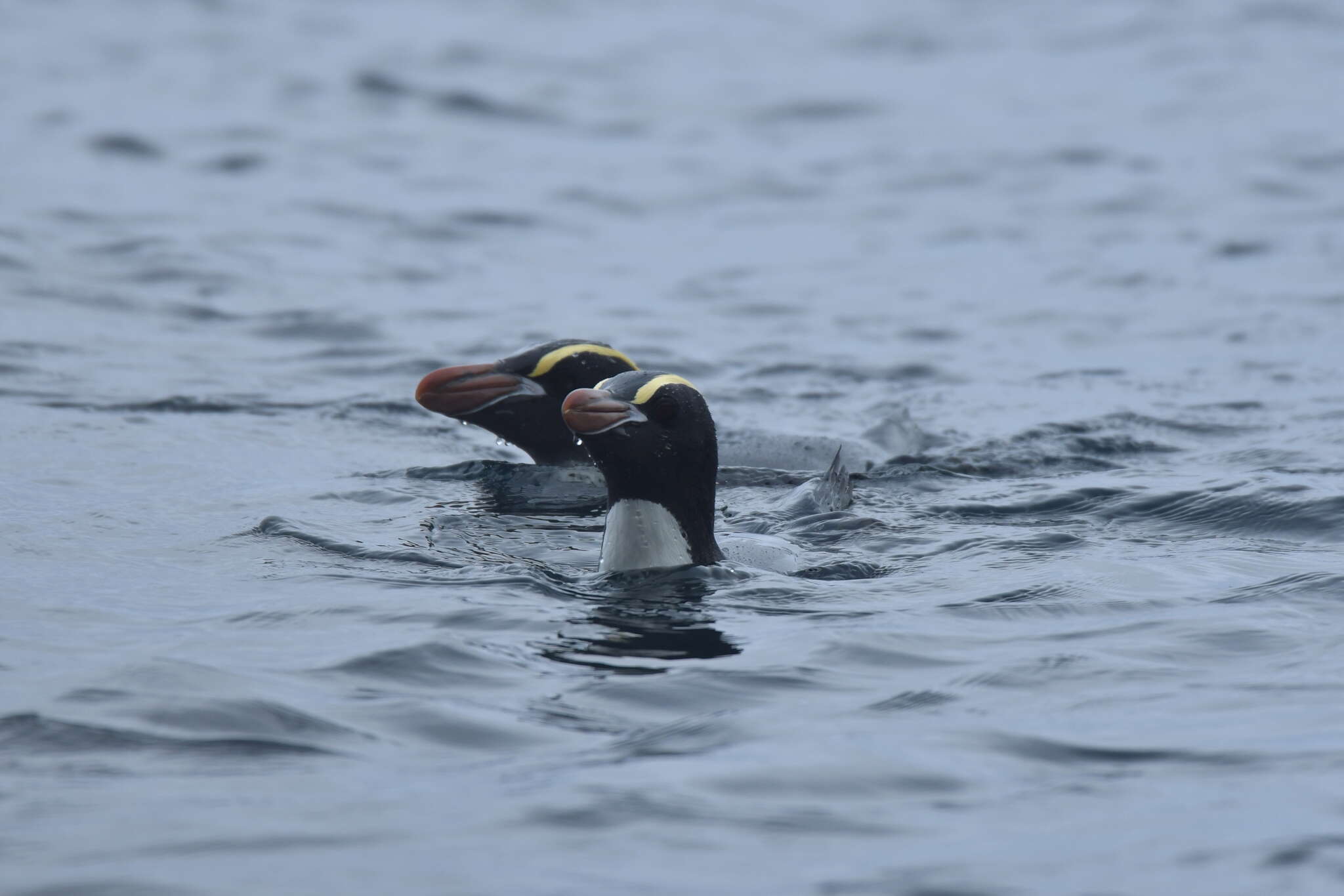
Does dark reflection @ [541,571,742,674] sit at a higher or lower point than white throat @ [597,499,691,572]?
lower

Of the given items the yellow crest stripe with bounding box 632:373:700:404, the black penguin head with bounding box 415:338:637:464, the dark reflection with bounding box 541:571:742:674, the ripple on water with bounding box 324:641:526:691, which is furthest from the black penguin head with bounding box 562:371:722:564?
the black penguin head with bounding box 415:338:637:464

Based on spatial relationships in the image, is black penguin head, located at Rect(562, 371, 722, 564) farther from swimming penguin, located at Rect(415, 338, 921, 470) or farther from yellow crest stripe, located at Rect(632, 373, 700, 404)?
swimming penguin, located at Rect(415, 338, 921, 470)

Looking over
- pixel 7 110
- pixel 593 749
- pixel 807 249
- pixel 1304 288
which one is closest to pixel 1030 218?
pixel 807 249

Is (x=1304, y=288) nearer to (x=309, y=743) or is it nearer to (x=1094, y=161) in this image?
(x=1094, y=161)

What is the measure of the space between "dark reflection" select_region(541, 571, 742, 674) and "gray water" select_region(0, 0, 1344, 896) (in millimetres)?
24

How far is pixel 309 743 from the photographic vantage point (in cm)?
536

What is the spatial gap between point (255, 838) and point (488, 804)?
626 mm

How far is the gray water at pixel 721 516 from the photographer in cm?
480

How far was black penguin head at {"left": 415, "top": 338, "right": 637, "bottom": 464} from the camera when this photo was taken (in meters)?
9.72

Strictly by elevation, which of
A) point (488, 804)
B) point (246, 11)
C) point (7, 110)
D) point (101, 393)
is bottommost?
point (488, 804)

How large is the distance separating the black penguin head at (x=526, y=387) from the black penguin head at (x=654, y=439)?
226 centimetres

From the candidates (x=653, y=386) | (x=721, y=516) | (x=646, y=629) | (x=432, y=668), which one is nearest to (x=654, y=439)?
(x=653, y=386)

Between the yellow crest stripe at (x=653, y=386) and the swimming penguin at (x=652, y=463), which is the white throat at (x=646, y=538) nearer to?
the swimming penguin at (x=652, y=463)

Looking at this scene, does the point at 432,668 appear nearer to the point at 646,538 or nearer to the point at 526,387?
the point at 646,538
